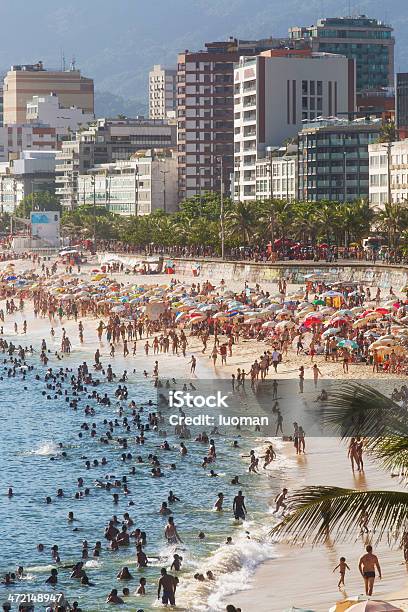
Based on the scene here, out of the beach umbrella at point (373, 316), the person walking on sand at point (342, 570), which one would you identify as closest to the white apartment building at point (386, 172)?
the beach umbrella at point (373, 316)

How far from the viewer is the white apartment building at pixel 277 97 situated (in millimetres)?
167250

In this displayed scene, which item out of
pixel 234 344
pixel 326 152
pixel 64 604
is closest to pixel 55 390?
pixel 234 344

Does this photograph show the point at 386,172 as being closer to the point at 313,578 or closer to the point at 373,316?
the point at 373,316

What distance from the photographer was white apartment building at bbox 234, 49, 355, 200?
549ft

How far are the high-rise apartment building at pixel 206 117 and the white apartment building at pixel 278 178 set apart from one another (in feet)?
73.1

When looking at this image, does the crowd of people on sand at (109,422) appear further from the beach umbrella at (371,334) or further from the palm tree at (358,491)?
the palm tree at (358,491)

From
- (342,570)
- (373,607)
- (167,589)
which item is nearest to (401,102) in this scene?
(167,589)

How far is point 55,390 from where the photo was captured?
67688mm

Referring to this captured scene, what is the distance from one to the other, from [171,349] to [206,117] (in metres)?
112

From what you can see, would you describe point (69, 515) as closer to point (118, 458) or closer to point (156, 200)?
point (118, 458)

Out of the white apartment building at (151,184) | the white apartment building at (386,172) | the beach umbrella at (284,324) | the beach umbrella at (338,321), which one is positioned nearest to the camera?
the beach umbrella at (338,321)

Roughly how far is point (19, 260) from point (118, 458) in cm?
11030

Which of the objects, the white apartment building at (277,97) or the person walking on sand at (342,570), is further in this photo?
the white apartment building at (277,97)

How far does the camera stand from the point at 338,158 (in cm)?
14138
